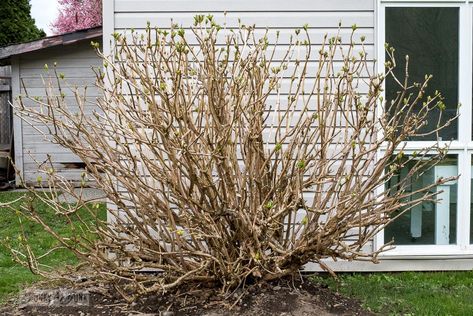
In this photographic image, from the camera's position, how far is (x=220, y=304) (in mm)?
4508

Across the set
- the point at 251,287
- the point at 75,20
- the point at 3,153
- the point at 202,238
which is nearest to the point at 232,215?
the point at 202,238

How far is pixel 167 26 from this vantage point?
5.50 m

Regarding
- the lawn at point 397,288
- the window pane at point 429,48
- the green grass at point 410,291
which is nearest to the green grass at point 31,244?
the lawn at point 397,288

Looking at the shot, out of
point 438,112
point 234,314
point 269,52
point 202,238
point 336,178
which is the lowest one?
point 234,314

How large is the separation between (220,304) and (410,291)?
66.6 inches

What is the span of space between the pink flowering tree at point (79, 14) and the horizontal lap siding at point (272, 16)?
57.5 feet

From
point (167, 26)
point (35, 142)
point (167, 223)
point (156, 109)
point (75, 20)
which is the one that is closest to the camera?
point (156, 109)

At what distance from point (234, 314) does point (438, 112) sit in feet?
8.90

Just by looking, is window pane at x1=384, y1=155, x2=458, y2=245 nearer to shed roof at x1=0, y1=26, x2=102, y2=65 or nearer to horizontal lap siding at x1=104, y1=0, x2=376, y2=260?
horizontal lap siding at x1=104, y1=0, x2=376, y2=260

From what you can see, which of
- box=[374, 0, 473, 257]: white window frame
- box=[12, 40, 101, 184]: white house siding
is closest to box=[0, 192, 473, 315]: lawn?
box=[374, 0, 473, 257]: white window frame

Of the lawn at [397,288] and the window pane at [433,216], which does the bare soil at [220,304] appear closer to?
the lawn at [397,288]

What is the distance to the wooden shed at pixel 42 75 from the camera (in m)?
11.2

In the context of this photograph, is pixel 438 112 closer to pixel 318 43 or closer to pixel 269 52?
pixel 318 43

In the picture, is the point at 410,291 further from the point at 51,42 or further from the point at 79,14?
the point at 79,14
